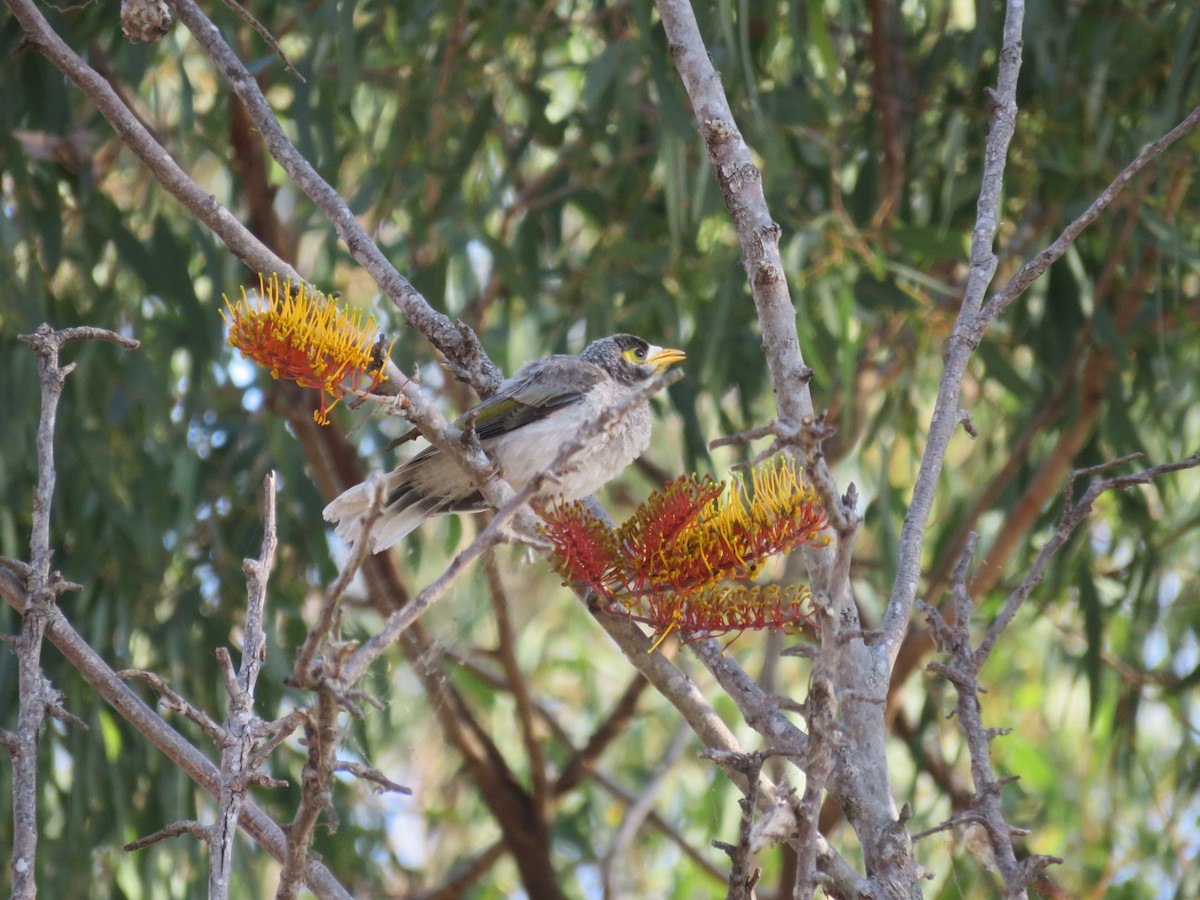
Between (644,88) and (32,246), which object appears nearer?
(32,246)

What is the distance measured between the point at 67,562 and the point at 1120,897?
4763 millimetres

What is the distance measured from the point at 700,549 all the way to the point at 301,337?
0.83 meters

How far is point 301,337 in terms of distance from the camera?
2.51m

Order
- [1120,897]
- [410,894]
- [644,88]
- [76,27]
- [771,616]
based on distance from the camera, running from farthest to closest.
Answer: [410,894] < [1120,897] < [644,88] < [76,27] < [771,616]

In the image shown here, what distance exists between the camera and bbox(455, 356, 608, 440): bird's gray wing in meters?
4.50

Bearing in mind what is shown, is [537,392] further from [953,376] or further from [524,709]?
[524,709]

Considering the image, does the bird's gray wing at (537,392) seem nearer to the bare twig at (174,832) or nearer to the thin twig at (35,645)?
the thin twig at (35,645)

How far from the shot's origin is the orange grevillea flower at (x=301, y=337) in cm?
250

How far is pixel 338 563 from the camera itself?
592 centimetres

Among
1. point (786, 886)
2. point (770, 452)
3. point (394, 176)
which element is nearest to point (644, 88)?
point (394, 176)

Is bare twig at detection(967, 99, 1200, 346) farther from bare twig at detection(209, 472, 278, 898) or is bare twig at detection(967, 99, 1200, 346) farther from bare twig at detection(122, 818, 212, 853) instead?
bare twig at detection(122, 818, 212, 853)

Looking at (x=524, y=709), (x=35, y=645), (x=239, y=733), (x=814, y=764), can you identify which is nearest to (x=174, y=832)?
(x=239, y=733)

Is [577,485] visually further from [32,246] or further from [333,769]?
[333,769]

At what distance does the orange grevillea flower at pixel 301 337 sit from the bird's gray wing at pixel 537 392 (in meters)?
1.72
